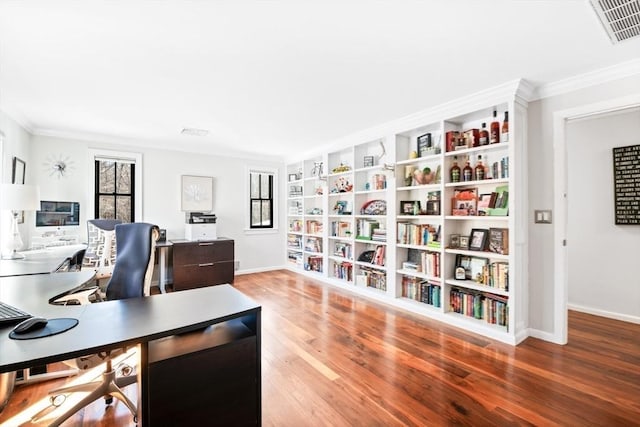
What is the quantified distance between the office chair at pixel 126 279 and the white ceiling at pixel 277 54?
4.34 ft

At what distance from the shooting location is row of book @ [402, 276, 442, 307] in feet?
11.2

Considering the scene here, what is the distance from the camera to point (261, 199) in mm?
6086

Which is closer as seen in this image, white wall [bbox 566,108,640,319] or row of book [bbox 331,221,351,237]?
white wall [bbox 566,108,640,319]

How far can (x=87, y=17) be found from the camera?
5.83ft

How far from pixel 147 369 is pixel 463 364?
224 centimetres

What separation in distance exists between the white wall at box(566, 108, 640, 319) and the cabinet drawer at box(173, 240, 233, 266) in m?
4.94

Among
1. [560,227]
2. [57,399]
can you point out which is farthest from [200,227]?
[560,227]

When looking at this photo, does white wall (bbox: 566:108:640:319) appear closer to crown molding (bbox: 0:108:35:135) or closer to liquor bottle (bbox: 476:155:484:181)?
liquor bottle (bbox: 476:155:484:181)

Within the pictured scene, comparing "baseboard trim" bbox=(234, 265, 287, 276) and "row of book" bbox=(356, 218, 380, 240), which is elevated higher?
"row of book" bbox=(356, 218, 380, 240)

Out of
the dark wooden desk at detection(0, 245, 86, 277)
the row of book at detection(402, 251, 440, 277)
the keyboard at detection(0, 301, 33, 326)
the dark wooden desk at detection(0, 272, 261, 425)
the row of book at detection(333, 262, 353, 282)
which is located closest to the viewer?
the dark wooden desk at detection(0, 272, 261, 425)

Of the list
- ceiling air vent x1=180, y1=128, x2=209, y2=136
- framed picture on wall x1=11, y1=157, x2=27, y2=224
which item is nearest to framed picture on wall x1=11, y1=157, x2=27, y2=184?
framed picture on wall x1=11, y1=157, x2=27, y2=224

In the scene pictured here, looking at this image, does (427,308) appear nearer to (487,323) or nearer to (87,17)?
(487,323)

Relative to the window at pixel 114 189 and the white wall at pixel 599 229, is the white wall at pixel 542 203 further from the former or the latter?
the window at pixel 114 189

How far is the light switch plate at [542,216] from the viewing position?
8.99 feet
